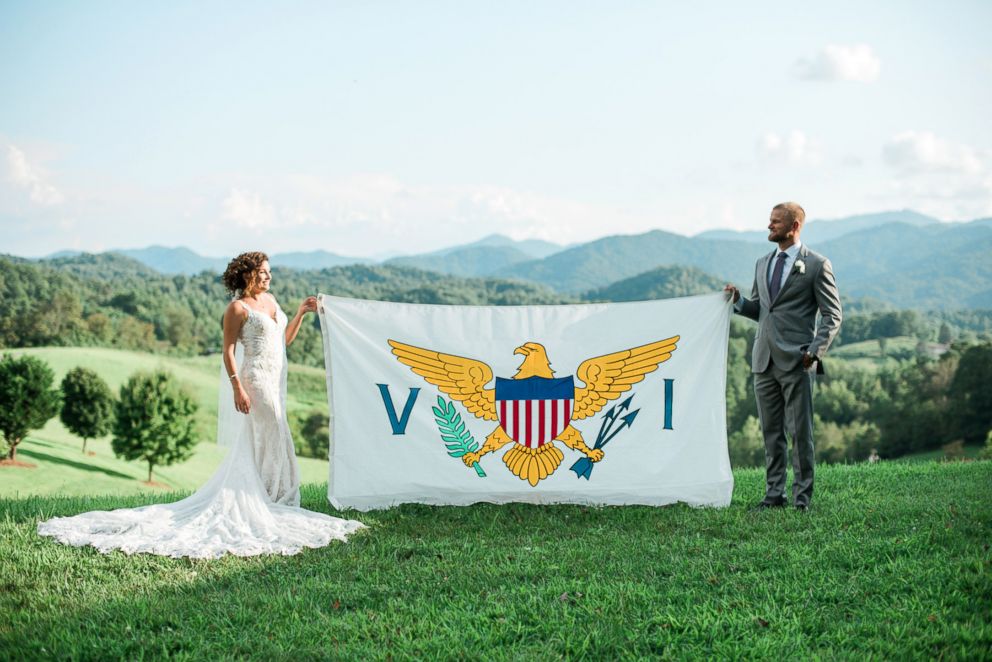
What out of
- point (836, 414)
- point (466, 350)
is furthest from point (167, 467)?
point (836, 414)

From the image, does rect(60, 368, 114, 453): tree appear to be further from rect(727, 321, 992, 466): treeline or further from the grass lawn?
the grass lawn

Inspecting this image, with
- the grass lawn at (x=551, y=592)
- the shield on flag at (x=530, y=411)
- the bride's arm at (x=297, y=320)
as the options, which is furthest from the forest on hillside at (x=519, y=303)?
the bride's arm at (x=297, y=320)

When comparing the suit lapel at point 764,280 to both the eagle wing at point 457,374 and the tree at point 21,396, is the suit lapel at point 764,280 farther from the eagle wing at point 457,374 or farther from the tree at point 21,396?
the tree at point 21,396

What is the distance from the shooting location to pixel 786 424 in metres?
6.87

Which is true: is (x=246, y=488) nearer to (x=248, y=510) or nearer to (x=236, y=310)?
(x=248, y=510)

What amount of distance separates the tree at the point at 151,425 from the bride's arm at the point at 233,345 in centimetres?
3848

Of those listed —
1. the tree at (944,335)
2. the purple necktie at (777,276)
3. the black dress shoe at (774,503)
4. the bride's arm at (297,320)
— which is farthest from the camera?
the tree at (944,335)

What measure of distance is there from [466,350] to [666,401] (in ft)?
→ 6.27

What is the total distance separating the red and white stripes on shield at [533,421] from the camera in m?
7.06

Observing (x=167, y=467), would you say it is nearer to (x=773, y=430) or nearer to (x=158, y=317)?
(x=773, y=430)

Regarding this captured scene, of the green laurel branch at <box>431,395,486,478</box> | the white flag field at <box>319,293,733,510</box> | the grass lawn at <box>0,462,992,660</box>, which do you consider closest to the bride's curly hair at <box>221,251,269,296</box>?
the white flag field at <box>319,293,733,510</box>

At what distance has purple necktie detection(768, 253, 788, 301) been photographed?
671 cm

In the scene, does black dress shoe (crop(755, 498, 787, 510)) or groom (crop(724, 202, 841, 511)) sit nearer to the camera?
groom (crop(724, 202, 841, 511))

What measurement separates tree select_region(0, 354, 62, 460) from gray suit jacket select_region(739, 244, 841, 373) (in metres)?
33.9
